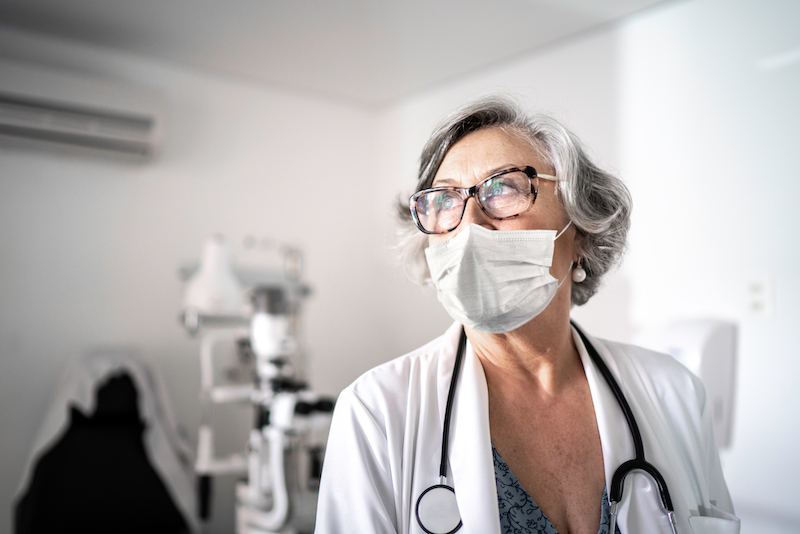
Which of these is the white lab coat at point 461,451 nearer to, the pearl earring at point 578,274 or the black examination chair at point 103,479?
the pearl earring at point 578,274

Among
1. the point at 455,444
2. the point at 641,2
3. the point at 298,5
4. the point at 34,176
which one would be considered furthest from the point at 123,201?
the point at 641,2

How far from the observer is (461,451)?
83 centimetres

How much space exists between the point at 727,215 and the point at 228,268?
1.77 m

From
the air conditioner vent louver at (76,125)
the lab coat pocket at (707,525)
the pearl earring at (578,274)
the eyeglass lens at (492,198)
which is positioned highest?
the air conditioner vent louver at (76,125)

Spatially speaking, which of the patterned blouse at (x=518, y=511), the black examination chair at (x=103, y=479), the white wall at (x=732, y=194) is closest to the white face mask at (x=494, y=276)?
the patterned blouse at (x=518, y=511)

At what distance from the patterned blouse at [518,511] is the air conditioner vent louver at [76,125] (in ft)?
7.35

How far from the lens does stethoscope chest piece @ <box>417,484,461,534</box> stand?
772mm

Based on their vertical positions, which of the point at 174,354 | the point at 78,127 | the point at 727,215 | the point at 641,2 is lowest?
the point at 174,354

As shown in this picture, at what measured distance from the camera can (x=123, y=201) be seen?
2418 mm

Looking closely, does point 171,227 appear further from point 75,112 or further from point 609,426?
point 609,426

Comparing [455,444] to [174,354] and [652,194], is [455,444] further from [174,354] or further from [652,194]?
[174,354]

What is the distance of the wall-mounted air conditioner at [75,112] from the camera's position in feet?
6.98

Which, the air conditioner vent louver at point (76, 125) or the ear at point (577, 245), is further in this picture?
the air conditioner vent louver at point (76, 125)

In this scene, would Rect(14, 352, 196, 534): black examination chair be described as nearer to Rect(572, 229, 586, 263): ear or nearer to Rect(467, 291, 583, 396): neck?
Rect(467, 291, 583, 396): neck
